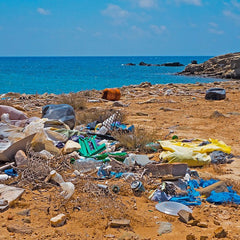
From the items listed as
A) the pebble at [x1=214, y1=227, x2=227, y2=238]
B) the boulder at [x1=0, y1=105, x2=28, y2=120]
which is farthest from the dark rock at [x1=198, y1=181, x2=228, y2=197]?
the boulder at [x1=0, y1=105, x2=28, y2=120]

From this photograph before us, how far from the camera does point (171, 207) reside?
371 cm

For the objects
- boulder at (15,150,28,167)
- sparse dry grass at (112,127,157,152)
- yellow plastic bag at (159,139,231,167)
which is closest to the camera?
boulder at (15,150,28,167)

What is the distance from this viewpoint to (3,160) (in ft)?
16.1

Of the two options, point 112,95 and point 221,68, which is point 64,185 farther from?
point 221,68

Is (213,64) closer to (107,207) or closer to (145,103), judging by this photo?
(145,103)

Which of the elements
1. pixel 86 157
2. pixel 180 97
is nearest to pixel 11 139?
pixel 86 157

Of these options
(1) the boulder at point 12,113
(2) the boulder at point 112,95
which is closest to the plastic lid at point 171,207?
(1) the boulder at point 12,113

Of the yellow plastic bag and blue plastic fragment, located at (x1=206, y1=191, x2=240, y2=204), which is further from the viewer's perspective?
the yellow plastic bag

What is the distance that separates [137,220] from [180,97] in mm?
10926

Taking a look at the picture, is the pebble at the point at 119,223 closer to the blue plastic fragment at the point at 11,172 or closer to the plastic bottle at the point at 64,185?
the plastic bottle at the point at 64,185

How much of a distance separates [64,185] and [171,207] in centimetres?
125

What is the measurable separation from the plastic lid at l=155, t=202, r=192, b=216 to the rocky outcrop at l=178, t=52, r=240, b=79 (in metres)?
27.1

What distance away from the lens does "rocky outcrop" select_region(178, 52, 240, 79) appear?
29578mm

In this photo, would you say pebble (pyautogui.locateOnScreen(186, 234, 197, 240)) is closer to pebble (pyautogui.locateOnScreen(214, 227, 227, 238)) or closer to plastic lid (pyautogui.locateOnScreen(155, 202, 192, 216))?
pebble (pyautogui.locateOnScreen(214, 227, 227, 238))
